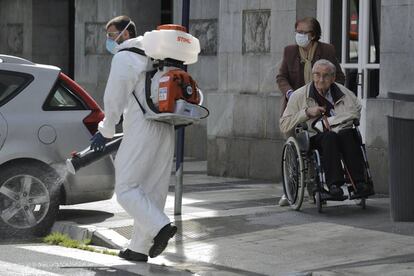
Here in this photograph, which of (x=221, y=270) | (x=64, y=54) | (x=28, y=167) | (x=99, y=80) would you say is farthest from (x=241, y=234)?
(x=64, y=54)

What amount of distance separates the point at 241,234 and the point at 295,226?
1.85ft

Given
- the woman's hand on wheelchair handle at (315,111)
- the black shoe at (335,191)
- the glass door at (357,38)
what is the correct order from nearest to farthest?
the black shoe at (335,191) → the woman's hand on wheelchair handle at (315,111) → the glass door at (357,38)

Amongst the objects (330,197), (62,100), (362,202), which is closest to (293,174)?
(330,197)

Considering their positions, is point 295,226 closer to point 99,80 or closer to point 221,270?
point 221,270

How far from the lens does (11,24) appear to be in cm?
2345

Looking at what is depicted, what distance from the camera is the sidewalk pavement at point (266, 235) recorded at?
898 centimetres

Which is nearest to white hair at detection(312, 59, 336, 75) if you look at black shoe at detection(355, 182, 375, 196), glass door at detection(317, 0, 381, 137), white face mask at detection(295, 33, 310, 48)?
→ white face mask at detection(295, 33, 310, 48)

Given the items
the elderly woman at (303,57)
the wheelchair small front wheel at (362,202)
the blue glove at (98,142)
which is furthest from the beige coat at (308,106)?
the blue glove at (98,142)

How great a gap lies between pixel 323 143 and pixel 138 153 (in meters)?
2.53

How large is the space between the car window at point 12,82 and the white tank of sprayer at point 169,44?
7.38ft

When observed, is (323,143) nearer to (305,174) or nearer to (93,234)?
(305,174)

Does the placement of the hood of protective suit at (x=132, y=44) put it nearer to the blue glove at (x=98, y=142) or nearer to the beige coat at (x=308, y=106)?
the blue glove at (x=98, y=142)

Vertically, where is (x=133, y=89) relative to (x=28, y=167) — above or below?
above

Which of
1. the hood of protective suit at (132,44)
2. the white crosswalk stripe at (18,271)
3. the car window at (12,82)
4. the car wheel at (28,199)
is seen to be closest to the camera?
the white crosswalk stripe at (18,271)
